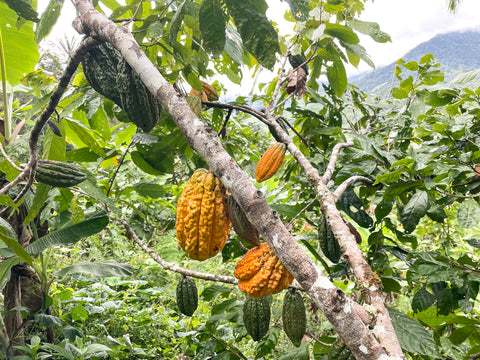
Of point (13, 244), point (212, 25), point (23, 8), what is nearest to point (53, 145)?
point (23, 8)

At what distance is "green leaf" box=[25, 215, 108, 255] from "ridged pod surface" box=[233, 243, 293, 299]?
0.77m

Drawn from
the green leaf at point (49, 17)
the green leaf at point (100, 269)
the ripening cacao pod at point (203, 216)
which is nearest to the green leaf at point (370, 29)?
Answer: the ripening cacao pod at point (203, 216)

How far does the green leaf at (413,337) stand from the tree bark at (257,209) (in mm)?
488

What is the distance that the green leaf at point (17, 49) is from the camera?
1.65 meters

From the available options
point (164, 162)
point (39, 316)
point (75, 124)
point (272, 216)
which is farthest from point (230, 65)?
point (39, 316)

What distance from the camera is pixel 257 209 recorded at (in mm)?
591

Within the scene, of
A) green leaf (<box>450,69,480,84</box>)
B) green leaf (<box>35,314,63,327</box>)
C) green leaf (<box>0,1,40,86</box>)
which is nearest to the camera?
green leaf (<box>450,69,480,84</box>)

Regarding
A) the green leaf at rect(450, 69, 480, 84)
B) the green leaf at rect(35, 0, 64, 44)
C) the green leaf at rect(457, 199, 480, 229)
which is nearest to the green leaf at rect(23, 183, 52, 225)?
the green leaf at rect(35, 0, 64, 44)

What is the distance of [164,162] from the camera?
1.18 meters

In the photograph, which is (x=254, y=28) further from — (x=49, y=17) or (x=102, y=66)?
(x=49, y=17)

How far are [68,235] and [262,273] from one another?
3.01 feet

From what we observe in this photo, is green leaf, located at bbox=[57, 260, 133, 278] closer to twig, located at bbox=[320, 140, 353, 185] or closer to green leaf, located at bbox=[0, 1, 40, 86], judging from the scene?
green leaf, located at bbox=[0, 1, 40, 86]

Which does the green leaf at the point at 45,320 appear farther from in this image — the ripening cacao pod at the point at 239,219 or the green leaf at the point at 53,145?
the ripening cacao pod at the point at 239,219

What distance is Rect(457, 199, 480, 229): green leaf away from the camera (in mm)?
1082
